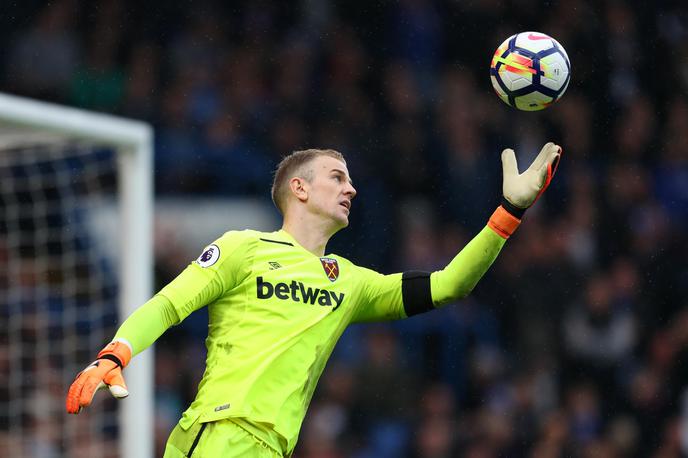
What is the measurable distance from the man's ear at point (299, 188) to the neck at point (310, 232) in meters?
0.09

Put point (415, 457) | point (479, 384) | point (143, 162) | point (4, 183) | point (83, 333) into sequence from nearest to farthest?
point (143, 162), point (4, 183), point (83, 333), point (415, 457), point (479, 384)

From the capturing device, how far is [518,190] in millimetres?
5098

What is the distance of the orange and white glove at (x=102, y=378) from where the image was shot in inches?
164

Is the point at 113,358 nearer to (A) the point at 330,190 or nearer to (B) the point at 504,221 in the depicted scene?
(A) the point at 330,190

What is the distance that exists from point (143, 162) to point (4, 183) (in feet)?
5.68

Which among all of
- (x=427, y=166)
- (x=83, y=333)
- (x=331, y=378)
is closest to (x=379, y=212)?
(x=427, y=166)

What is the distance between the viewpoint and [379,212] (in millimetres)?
11344

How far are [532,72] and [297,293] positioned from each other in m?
1.45

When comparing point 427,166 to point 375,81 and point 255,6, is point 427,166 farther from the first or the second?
point 255,6

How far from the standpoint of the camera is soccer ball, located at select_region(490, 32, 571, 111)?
17.5ft

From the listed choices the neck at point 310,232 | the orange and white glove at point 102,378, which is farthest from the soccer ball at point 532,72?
the orange and white glove at point 102,378

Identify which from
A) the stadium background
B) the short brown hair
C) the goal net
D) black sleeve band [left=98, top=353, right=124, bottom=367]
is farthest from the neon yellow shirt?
the stadium background

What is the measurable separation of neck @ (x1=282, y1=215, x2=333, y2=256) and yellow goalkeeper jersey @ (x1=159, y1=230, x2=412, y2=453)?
0.22 feet

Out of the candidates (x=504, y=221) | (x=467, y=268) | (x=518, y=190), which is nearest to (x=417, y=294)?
(x=467, y=268)
